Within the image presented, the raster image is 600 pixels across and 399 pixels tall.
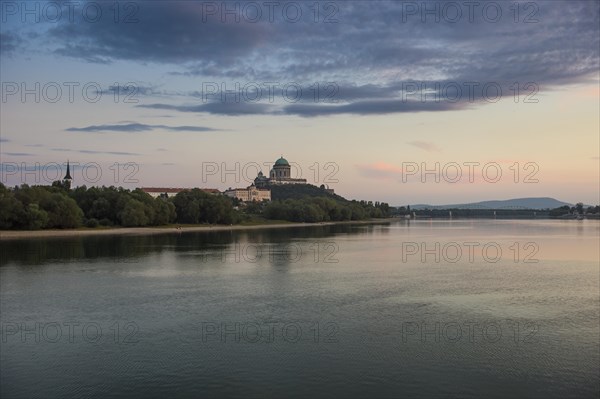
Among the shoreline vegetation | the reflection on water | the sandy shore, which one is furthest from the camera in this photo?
the shoreline vegetation

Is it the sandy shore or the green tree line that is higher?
the green tree line

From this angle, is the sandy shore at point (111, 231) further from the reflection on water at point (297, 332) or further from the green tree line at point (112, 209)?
the reflection on water at point (297, 332)

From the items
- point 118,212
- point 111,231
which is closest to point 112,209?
point 118,212

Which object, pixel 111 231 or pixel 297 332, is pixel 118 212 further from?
pixel 297 332

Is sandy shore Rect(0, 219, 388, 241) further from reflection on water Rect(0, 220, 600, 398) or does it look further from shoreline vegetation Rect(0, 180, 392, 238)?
reflection on water Rect(0, 220, 600, 398)

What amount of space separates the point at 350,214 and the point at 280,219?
81.6 feet

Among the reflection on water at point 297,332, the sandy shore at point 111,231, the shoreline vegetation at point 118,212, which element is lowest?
the reflection on water at point 297,332

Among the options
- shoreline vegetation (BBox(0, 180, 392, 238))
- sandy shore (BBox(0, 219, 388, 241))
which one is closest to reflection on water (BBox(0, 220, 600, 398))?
sandy shore (BBox(0, 219, 388, 241))

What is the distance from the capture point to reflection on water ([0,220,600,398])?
15.4m

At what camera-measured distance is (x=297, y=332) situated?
20609mm

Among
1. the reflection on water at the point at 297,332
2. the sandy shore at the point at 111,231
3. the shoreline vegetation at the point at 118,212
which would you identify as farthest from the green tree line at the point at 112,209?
the reflection on water at the point at 297,332

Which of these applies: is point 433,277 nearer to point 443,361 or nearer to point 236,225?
point 443,361

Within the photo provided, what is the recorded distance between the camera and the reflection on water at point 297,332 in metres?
15.4

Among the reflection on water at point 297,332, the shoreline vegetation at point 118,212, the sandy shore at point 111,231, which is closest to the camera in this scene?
the reflection on water at point 297,332
